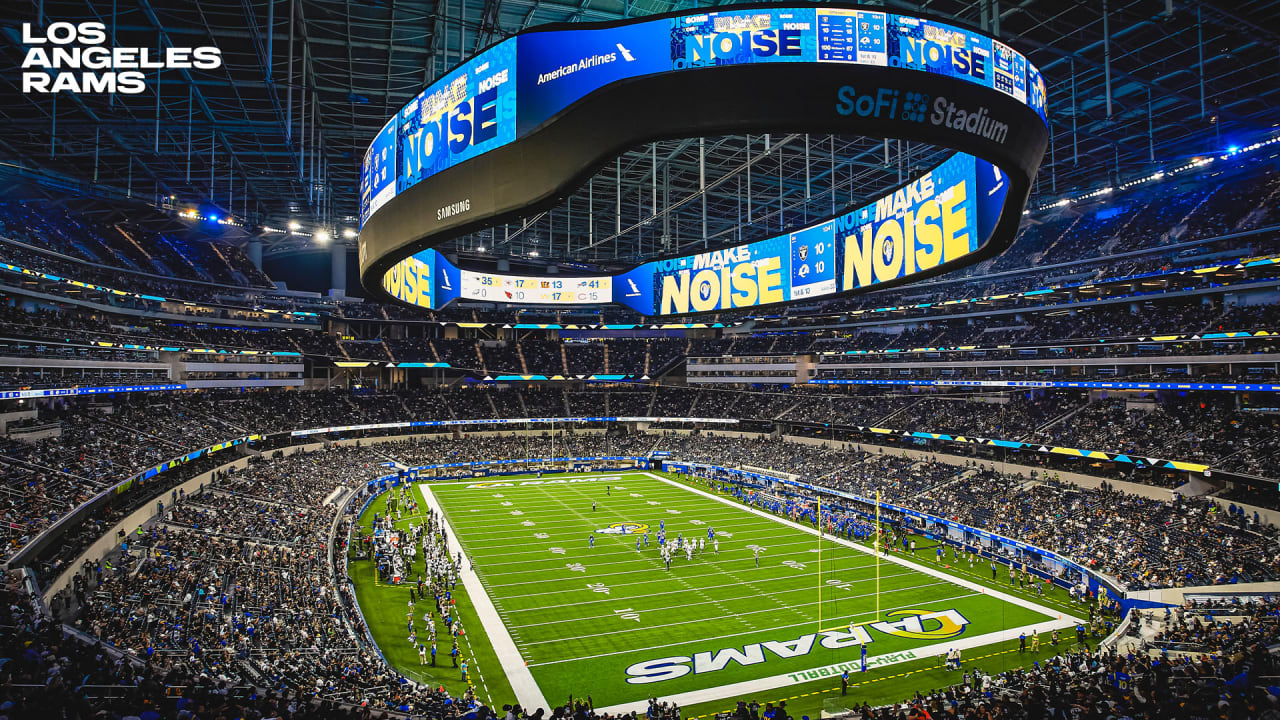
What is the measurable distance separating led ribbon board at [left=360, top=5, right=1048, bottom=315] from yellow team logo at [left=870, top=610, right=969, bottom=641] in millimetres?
17817

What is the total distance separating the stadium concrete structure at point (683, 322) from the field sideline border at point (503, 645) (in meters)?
0.25

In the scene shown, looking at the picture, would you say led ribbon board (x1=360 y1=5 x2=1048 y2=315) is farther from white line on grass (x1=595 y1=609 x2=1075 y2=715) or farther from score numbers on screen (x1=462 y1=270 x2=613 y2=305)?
white line on grass (x1=595 y1=609 x2=1075 y2=715)

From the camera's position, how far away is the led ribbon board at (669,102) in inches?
248

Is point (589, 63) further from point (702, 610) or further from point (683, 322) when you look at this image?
point (702, 610)

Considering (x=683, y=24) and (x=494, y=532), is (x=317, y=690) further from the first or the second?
(x=494, y=532)

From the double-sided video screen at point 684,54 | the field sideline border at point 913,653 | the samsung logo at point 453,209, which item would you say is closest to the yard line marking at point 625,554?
the field sideline border at point 913,653

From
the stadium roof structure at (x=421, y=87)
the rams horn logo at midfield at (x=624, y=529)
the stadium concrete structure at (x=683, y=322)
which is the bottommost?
the rams horn logo at midfield at (x=624, y=529)

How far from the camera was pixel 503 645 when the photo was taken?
2219 cm

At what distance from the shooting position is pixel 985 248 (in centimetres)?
1059

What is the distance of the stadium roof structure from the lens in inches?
816

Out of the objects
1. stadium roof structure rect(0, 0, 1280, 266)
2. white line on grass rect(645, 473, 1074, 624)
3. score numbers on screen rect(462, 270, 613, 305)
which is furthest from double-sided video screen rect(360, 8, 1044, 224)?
white line on grass rect(645, 473, 1074, 624)

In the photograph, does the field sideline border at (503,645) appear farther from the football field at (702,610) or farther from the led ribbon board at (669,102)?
the led ribbon board at (669,102)

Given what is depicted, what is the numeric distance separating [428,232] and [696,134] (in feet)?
11.5

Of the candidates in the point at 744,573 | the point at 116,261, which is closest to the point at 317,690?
the point at 744,573
